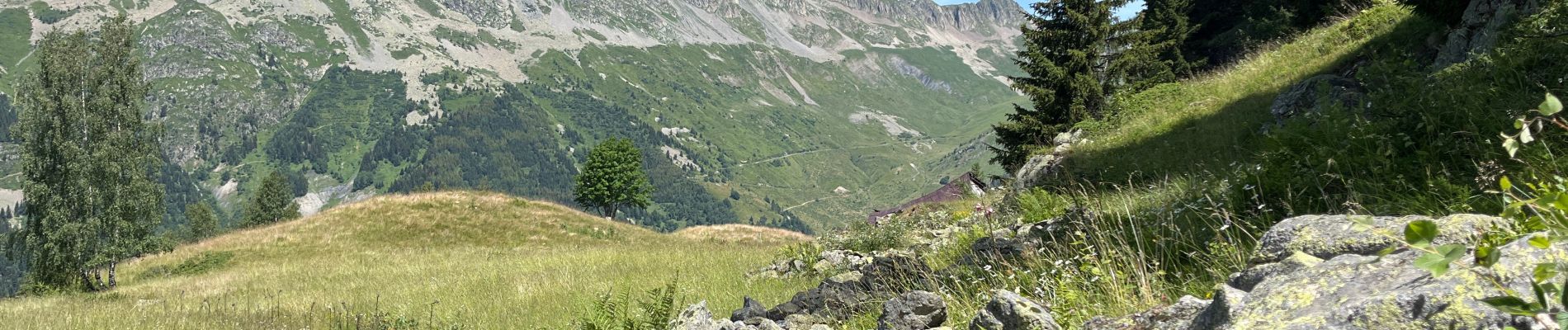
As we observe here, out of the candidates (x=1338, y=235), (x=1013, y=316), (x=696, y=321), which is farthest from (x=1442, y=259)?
(x=696, y=321)

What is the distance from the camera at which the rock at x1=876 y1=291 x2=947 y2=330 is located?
547 cm

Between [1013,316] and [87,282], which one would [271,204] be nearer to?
[87,282]

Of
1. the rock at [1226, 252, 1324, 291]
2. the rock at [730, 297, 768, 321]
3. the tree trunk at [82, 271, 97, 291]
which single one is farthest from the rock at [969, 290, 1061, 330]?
the tree trunk at [82, 271, 97, 291]

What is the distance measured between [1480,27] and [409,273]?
840 inches

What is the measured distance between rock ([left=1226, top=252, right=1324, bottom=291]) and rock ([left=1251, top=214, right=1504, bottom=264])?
19 cm

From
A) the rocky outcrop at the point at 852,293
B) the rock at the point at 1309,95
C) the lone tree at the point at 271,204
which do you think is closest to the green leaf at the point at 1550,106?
the rocky outcrop at the point at 852,293

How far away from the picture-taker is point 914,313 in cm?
559

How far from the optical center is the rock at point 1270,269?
2.76 meters

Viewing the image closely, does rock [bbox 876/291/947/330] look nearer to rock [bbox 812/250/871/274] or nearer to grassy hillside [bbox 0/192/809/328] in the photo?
grassy hillside [bbox 0/192/809/328]

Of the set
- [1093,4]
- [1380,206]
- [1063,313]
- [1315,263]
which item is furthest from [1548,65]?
[1093,4]

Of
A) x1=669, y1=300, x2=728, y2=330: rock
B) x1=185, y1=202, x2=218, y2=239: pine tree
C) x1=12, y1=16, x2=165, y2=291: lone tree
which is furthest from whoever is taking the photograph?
x1=185, y1=202, x2=218, y2=239: pine tree

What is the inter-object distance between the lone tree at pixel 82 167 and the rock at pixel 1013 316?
102 feet

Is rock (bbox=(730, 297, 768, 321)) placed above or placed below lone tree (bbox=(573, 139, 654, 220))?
above

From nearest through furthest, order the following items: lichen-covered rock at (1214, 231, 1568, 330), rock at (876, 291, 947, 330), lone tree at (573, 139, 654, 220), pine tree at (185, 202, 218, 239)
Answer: lichen-covered rock at (1214, 231, 1568, 330) < rock at (876, 291, 947, 330) < lone tree at (573, 139, 654, 220) < pine tree at (185, 202, 218, 239)
